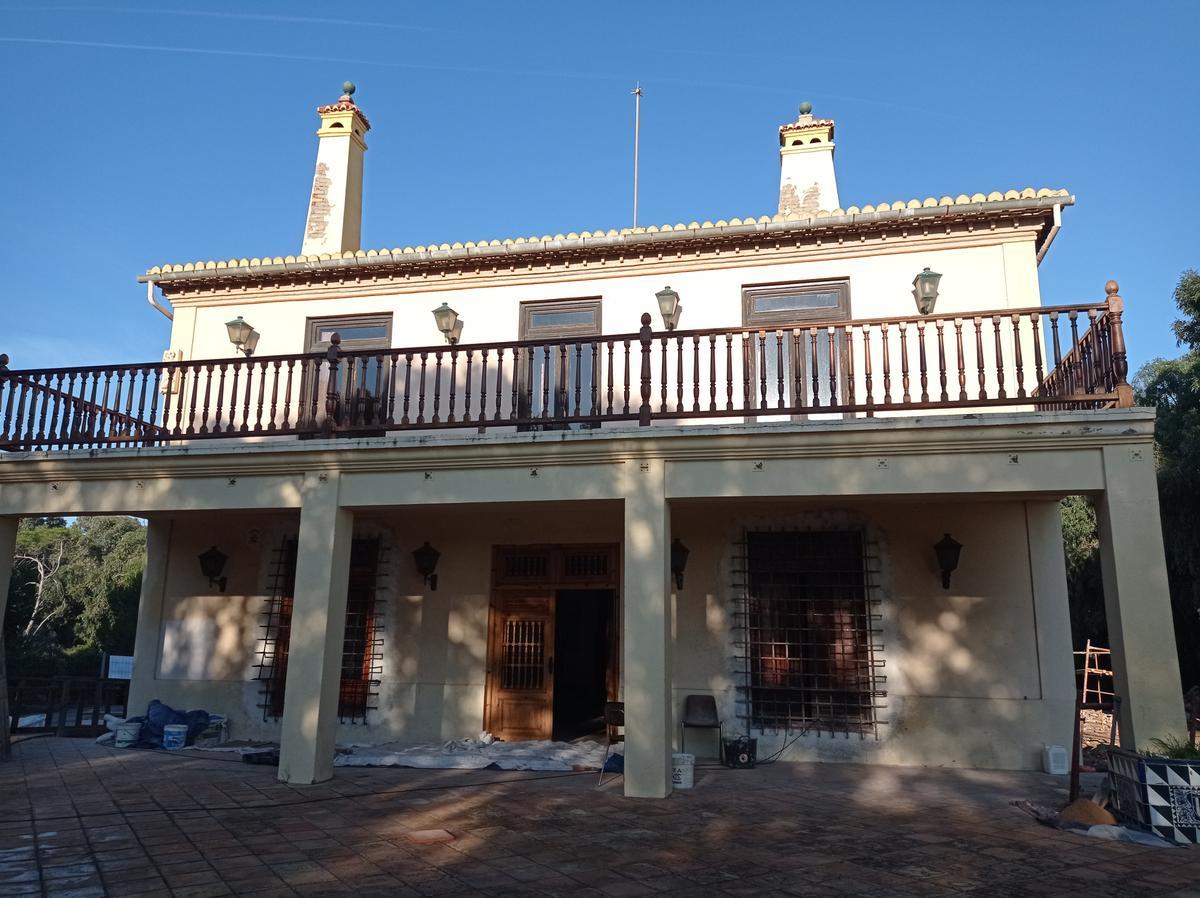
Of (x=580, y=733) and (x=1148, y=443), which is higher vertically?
(x=1148, y=443)

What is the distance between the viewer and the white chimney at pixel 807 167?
10.7 m

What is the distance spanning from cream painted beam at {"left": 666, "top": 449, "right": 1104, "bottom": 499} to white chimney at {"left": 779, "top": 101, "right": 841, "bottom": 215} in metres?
4.83

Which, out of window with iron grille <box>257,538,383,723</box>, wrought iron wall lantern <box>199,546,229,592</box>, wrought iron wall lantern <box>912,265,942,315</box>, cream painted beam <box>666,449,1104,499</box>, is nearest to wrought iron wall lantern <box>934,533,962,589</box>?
cream painted beam <box>666,449,1104,499</box>

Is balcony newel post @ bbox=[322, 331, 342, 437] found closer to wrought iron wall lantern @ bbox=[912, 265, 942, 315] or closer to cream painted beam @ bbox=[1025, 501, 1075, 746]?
wrought iron wall lantern @ bbox=[912, 265, 942, 315]

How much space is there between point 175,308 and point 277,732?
5.71m

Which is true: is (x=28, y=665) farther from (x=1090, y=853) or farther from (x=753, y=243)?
(x=1090, y=853)

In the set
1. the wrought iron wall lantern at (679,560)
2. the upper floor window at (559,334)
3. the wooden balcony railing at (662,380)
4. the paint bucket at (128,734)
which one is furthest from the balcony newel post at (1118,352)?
the paint bucket at (128,734)

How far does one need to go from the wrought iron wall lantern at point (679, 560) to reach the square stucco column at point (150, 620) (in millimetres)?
6439

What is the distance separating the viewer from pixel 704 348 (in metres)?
9.02

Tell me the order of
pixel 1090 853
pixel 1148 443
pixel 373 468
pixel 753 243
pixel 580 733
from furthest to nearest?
pixel 580 733, pixel 753 243, pixel 373 468, pixel 1148 443, pixel 1090 853

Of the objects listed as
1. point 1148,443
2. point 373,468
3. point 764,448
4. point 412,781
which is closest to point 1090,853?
point 1148,443

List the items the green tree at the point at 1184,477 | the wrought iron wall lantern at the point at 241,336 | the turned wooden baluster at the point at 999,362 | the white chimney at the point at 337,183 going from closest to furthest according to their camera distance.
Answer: the turned wooden baluster at the point at 999,362 → the wrought iron wall lantern at the point at 241,336 → the white chimney at the point at 337,183 → the green tree at the point at 1184,477

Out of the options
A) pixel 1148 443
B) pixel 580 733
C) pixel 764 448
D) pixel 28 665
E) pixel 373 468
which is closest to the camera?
pixel 1148 443

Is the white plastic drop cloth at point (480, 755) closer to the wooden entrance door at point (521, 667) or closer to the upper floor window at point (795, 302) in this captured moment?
the wooden entrance door at point (521, 667)
